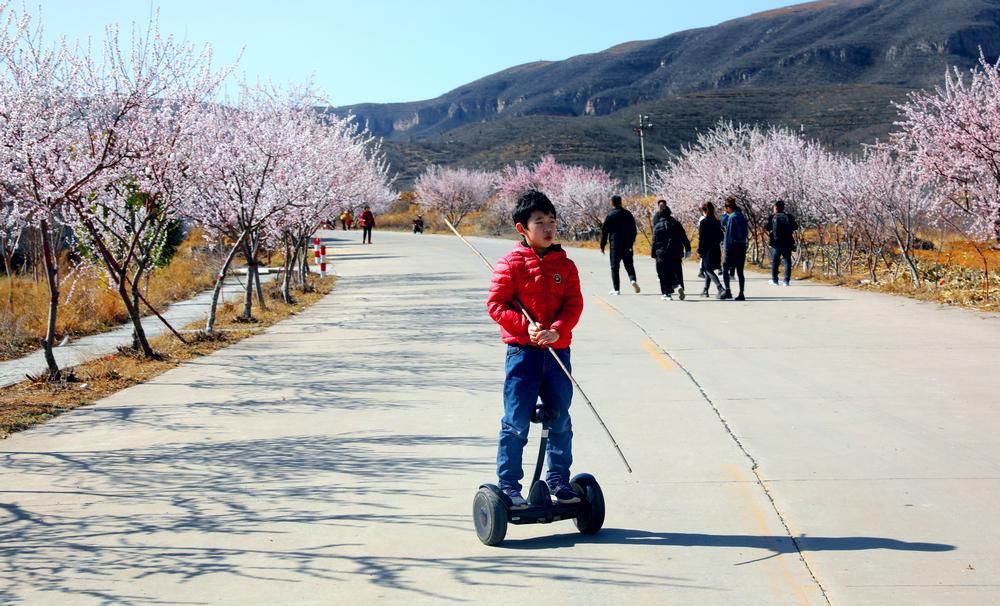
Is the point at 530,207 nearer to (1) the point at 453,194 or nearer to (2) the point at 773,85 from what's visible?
(1) the point at 453,194

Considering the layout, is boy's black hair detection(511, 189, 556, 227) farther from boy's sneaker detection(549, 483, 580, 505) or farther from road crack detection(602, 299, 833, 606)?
road crack detection(602, 299, 833, 606)

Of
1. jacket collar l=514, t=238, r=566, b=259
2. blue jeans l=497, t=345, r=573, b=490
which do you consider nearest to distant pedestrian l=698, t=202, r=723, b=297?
jacket collar l=514, t=238, r=566, b=259

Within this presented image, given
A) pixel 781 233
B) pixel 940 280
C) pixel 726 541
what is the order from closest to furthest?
1. pixel 726 541
2. pixel 940 280
3. pixel 781 233

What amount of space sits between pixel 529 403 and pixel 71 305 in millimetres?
15385

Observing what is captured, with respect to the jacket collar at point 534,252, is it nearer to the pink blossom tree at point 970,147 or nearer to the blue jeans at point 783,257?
the pink blossom tree at point 970,147

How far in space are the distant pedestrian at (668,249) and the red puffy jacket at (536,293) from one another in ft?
45.1

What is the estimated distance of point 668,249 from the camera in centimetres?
1961

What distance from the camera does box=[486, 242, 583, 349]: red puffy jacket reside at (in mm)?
5840

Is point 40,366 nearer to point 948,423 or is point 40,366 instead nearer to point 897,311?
point 948,423

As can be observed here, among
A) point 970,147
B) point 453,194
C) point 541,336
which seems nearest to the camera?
point 541,336

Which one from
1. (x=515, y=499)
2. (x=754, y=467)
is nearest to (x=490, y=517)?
(x=515, y=499)

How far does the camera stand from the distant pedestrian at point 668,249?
1956 cm

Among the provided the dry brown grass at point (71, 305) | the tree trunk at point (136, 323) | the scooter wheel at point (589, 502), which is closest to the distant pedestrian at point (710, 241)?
the tree trunk at point (136, 323)

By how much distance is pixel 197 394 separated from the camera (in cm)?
1116
